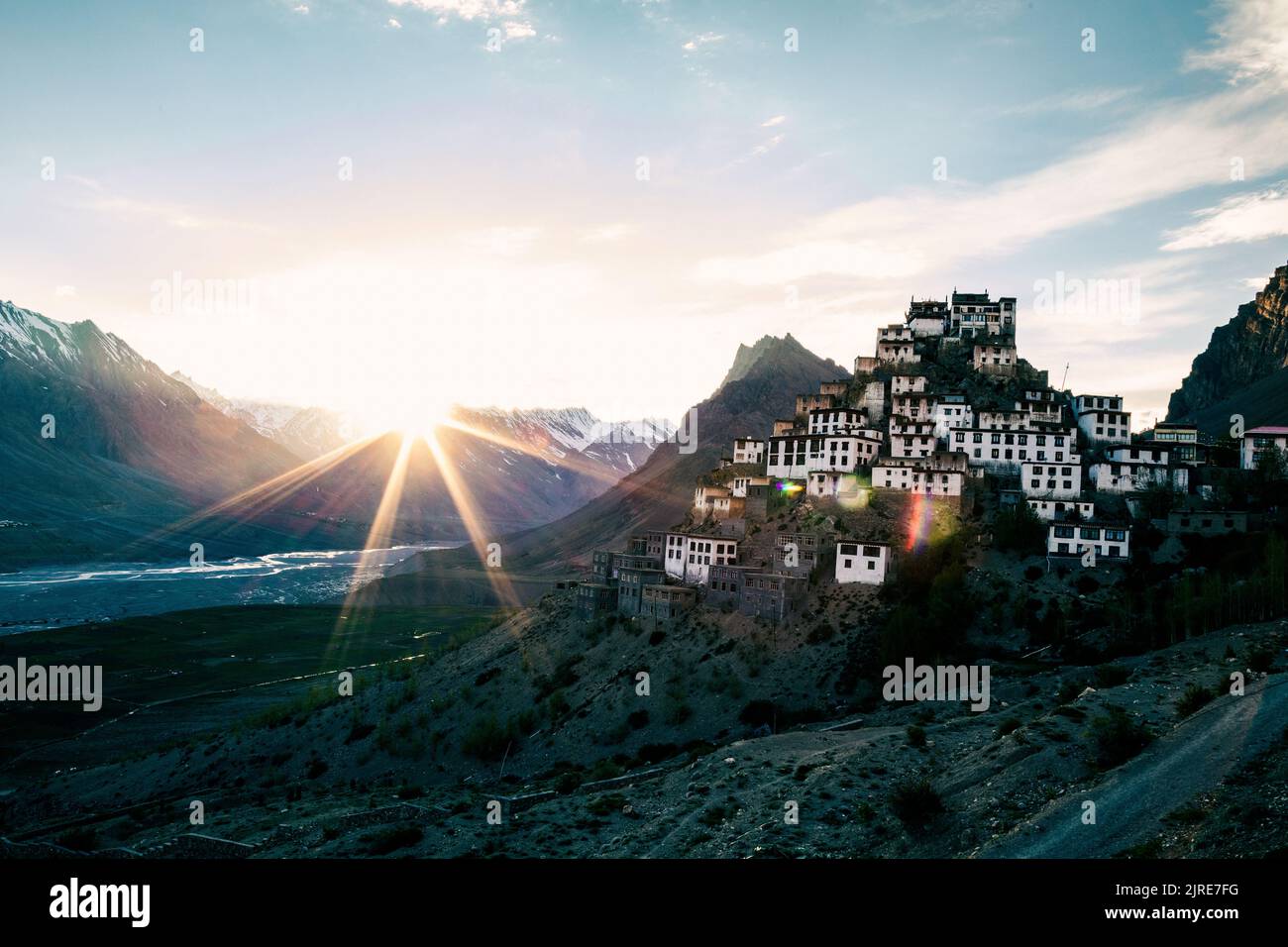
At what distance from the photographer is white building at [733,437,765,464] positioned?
91125mm

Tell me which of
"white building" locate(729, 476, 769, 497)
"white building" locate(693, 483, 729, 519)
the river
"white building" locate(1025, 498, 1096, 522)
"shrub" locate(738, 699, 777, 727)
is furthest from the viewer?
the river

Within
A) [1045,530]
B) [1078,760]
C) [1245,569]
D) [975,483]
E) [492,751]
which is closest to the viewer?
[1078,760]

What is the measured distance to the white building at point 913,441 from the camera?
76.6 meters

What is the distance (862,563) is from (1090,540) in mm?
16450

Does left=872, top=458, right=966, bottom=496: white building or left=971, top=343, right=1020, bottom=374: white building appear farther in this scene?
left=971, top=343, right=1020, bottom=374: white building

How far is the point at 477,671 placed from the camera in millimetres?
77625

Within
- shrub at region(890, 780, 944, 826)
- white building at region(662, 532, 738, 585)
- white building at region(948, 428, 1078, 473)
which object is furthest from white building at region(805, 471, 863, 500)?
shrub at region(890, 780, 944, 826)

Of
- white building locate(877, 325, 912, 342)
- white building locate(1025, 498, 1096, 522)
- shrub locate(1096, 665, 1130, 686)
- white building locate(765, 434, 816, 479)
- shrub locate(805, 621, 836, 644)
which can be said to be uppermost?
white building locate(877, 325, 912, 342)

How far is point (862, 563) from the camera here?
6625cm

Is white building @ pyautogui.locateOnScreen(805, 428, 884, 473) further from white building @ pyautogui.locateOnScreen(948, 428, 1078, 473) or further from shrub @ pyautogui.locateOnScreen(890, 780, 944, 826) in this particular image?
shrub @ pyautogui.locateOnScreen(890, 780, 944, 826)

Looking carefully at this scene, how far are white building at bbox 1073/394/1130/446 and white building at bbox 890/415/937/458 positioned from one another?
1372 cm
